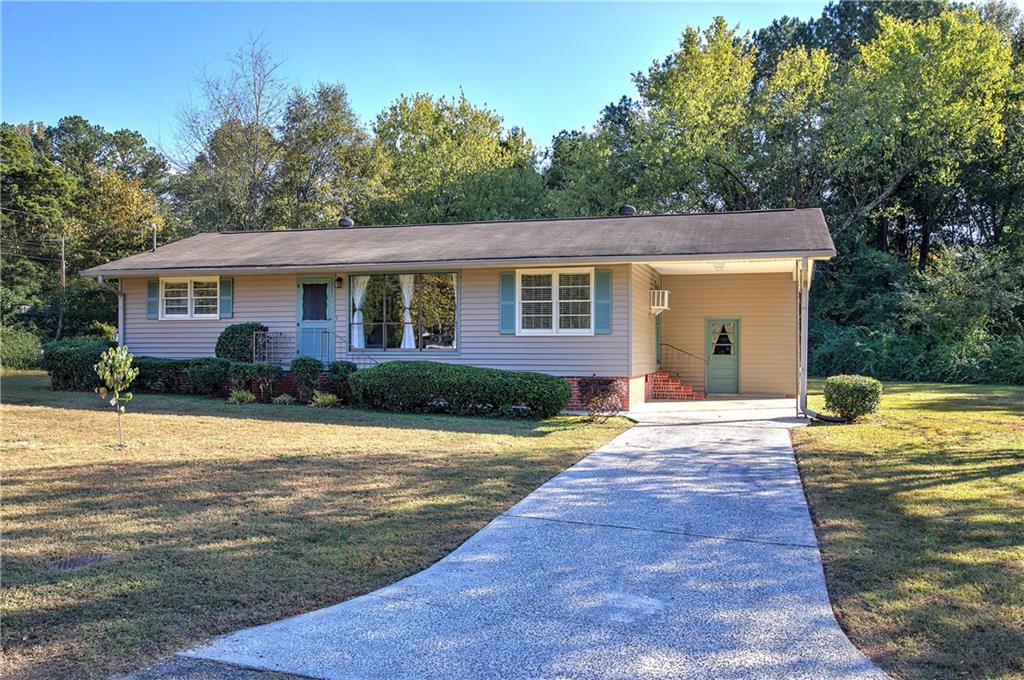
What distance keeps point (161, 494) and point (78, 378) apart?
11.7 m

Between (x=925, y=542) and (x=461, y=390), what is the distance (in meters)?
8.17

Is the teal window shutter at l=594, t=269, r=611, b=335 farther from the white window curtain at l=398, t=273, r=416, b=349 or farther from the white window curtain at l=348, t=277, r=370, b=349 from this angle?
the white window curtain at l=348, t=277, r=370, b=349

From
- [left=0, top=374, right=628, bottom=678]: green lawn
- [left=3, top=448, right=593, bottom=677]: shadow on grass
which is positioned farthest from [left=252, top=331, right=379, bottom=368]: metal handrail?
[left=3, top=448, right=593, bottom=677]: shadow on grass

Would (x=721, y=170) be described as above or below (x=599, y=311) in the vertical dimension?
above

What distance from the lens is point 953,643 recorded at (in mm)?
3365

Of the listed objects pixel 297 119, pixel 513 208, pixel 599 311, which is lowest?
pixel 599 311

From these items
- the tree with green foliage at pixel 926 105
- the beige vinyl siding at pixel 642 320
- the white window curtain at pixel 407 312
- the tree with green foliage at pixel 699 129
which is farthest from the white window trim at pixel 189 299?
the tree with green foliage at pixel 926 105

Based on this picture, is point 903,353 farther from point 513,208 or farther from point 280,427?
point 280,427

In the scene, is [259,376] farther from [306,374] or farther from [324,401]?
[324,401]

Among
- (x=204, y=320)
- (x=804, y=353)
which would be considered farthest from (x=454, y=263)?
(x=804, y=353)

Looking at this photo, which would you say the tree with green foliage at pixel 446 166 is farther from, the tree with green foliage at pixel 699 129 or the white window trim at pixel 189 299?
the white window trim at pixel 189 299

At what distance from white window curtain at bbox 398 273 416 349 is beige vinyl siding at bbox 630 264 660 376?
4459 millimetres

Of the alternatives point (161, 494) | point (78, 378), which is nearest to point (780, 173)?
point (78, 378)

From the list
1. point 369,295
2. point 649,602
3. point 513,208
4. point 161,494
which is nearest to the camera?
point 649,602
